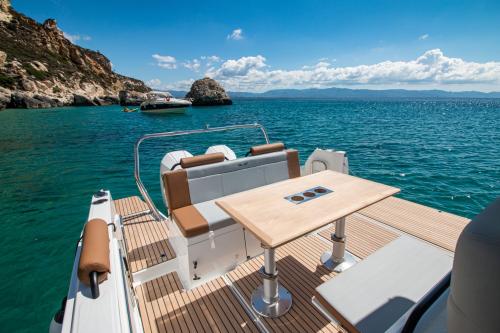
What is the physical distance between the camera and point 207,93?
63.7 m

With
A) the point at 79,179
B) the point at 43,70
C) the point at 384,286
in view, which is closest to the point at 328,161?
the point at 384,286

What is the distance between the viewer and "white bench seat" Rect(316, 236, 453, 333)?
5.13 feet

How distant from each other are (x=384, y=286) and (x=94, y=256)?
195 cm

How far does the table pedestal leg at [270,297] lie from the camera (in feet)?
7.81

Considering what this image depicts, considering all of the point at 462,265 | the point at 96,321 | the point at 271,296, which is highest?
the point at 462,265

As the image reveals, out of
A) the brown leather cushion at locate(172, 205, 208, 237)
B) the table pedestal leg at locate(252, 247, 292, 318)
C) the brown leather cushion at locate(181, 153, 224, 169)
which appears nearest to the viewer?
the table pedestal leg at locate(252, 247, 292, 318)

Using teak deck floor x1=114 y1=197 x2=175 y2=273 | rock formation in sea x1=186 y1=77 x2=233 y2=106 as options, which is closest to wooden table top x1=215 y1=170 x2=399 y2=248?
teak deck floor x1=114 y1=197 x2=175 y2=273

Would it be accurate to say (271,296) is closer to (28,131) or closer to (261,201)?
(261,201)

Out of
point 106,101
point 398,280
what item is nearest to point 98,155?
point 398,280

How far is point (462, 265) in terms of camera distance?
773 mm

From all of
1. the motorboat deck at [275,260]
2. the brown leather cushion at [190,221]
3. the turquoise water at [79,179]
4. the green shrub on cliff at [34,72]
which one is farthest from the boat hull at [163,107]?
the brown leather cushion at [190,221]

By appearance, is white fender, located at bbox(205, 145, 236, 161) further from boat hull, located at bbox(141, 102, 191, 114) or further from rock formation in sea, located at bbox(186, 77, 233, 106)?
rock formation in sea, located at bbox(186, 77, 233, 106)

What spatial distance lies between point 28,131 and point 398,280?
24.6m

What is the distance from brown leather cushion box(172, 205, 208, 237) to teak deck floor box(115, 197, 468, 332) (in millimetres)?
664
